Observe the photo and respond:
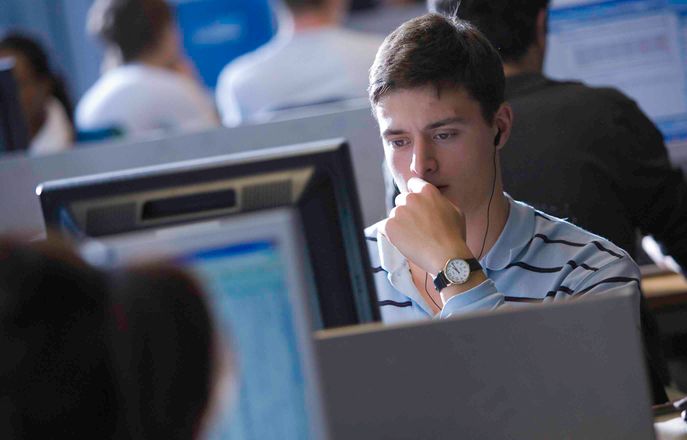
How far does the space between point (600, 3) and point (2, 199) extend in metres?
1.38

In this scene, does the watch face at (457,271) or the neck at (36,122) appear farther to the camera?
the neck at (36,122)

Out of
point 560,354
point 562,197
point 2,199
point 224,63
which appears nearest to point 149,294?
point 560,354

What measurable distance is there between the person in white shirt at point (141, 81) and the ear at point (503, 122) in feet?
6.21

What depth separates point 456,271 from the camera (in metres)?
1.35

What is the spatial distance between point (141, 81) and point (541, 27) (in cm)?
184

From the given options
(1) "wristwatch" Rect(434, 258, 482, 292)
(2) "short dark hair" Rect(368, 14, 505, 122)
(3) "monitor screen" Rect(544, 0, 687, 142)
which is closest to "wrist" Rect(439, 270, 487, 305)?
(1) "wristwatch" Rect(434, 258, 482, 292)

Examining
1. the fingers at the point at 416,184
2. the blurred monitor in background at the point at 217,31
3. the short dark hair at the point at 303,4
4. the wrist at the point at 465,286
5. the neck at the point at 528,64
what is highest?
the blurred monitor in background at the point at 217,31

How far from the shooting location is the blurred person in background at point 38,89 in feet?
12.3

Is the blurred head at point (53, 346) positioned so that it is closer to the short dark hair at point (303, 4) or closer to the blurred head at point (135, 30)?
the short dark hair at point (303, 4)

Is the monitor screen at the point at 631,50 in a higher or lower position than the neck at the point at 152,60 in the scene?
lower

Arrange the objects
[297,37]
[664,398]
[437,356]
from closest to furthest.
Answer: [437,356], [664,398], [297,37]

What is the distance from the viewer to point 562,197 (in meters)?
1.89

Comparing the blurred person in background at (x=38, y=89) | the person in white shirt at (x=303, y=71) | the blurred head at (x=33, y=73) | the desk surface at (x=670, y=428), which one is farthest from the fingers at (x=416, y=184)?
the blurred head at (x=33, y=73)

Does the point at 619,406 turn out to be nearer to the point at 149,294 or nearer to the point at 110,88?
the point at 149,294
